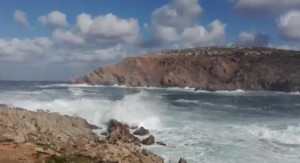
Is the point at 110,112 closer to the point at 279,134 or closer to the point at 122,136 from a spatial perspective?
the point at 122,136

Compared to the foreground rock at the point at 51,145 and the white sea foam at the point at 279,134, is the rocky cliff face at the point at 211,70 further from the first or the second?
the foreground rock at the point at 51,145

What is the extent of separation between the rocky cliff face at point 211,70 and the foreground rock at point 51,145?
3807 inches

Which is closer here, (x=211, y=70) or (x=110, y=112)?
(x=110, y=112)

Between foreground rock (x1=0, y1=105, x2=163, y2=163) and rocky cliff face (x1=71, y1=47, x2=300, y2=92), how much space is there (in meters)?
96.7

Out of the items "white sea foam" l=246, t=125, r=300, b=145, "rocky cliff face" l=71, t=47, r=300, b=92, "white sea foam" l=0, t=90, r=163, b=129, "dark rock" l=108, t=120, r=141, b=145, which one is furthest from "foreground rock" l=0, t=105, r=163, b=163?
"rocky cliff face" l=71, t=47, r=300, b=92

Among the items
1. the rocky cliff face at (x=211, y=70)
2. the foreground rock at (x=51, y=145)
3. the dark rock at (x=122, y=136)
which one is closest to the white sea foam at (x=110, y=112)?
the dark rock at (x=122, y=136)

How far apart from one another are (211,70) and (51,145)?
121948mm

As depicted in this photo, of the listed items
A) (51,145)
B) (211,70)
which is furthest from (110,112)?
(211,70)

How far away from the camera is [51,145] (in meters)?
20.1

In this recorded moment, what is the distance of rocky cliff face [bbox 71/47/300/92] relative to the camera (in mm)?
127438

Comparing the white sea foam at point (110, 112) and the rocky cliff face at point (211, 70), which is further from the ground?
the rocky cliff face at point (211, 70)

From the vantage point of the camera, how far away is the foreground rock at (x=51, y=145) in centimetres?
1636

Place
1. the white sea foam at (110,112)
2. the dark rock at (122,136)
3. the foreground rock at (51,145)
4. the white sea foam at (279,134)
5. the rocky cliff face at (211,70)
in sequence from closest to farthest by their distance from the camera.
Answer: the foreground rock at (51,145) < the dark rock at (122,136) < the white sea foam at (279,134) < the white sea foam at (110,112) < the rocky cliff face at (211,70)

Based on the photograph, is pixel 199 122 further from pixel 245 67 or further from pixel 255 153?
pixel 245 67
